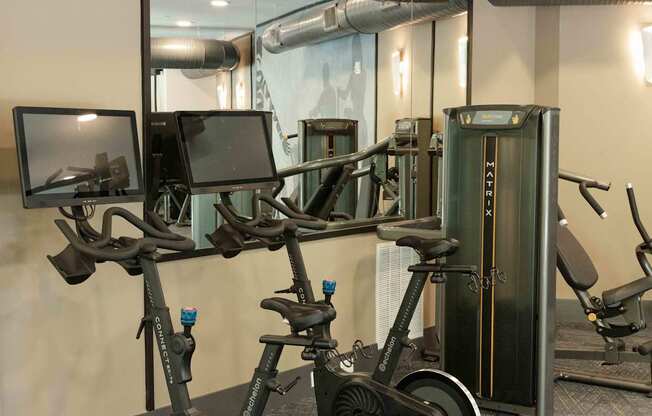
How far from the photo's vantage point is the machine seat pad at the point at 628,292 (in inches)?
174

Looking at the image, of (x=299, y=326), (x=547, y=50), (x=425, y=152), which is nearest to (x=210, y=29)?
(x=299, y=326)

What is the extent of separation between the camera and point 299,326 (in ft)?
8.55

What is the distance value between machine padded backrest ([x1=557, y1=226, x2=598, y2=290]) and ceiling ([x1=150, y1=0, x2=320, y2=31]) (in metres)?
2.15

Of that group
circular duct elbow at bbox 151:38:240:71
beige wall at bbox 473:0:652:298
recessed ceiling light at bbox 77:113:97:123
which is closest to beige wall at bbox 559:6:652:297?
beige wall at bbox 473:0:652:298

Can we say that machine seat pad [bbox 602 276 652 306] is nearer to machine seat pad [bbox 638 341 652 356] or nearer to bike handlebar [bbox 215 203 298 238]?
machine seat pad [bbox 638 341 652 356]

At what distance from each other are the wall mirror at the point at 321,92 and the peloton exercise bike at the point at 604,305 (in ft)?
3.56

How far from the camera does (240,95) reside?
400 cm

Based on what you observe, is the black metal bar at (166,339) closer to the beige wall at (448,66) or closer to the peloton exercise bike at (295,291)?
the peloton exercise bike at (295,291)

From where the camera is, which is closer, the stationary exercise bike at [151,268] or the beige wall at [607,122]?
the stationary exercise bike at [151,268]

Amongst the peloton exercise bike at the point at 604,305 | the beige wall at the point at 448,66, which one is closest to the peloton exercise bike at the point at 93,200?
the peloton exercise bike at the point at 604,305

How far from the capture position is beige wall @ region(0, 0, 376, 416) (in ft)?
9.91

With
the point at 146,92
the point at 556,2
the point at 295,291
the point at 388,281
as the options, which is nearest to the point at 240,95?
the point at 146,92

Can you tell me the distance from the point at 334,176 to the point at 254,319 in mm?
1136

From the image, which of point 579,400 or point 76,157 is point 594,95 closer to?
point 579,400
